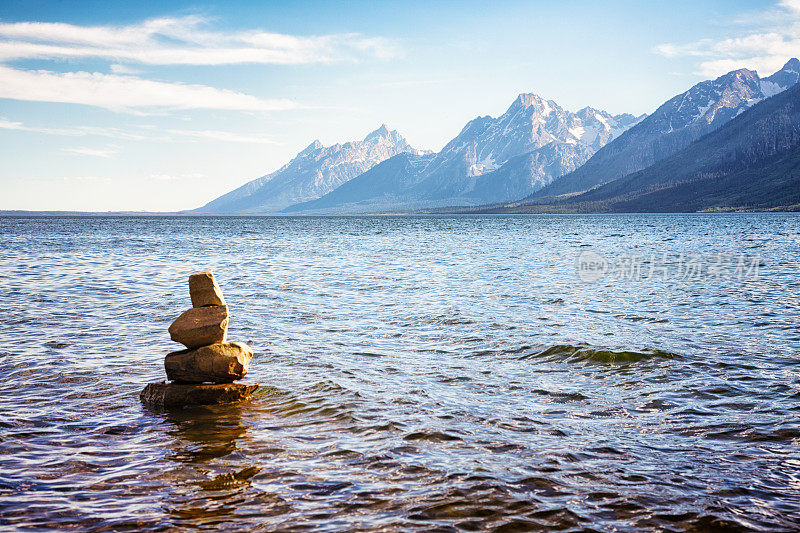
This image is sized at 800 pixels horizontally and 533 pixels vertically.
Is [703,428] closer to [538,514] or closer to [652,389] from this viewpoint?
[652,389]

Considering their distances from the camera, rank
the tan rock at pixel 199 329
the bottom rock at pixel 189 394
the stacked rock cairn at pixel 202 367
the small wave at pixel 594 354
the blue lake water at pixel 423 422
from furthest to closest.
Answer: the small wave at pixel 594 354 < the tan rock at pixel 199 329 < the stacked rock cairn at pixel 202 367 < the bottom rock at pixel 189 394 < the blue lake water at pixel 423 422

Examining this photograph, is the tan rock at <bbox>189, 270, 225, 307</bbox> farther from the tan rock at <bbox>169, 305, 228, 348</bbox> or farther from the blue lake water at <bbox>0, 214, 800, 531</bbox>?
the blue lake water at <bbox>0, 214, 800, 531</bbox>

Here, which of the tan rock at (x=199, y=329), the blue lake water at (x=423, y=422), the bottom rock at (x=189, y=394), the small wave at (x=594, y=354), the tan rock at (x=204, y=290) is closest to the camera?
the blue lake water at (x=423, y=422)

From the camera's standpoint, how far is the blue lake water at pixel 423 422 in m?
8.95

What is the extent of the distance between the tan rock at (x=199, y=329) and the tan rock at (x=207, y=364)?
26cm

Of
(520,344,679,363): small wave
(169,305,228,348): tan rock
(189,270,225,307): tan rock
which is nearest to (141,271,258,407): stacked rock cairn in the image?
(169,305,228,348): tan rock

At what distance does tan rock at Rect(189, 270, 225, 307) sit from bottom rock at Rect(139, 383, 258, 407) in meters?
2.40

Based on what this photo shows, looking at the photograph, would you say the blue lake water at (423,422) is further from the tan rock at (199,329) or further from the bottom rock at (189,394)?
the tan rock at (199,329)

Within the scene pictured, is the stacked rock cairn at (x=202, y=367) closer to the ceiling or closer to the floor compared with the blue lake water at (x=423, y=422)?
closer to the ceiling

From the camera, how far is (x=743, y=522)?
8.44 meters

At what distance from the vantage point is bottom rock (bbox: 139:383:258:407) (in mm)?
14289

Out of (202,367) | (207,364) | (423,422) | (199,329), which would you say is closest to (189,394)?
(202,367)

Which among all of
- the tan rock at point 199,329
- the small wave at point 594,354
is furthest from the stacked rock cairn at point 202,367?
the small wave at point 594,354

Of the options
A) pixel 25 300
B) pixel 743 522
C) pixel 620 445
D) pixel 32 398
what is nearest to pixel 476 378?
pixel 620 445
